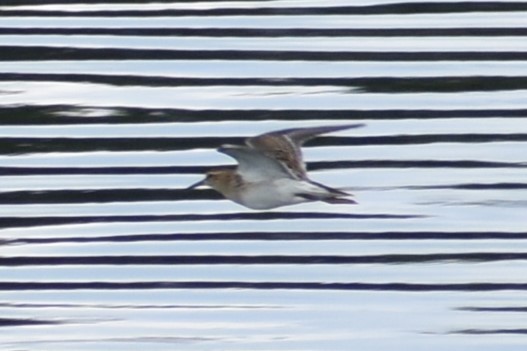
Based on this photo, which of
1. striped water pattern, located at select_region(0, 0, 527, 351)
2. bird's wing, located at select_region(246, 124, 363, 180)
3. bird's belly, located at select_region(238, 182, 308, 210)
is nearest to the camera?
bird's wing, located at select_region(246, 124, 363, 180)

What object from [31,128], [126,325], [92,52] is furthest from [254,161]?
[92,52]

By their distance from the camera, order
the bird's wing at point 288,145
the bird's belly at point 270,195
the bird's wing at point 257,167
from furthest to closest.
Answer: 1. the bird's belly at point 270,195
2. the bird's wing at point 288,145
3. the bird's wing at point 257,167

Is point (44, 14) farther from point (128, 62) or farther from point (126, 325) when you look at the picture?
point (126, 325)

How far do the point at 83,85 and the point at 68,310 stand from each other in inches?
153

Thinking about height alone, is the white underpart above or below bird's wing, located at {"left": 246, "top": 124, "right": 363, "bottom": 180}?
below

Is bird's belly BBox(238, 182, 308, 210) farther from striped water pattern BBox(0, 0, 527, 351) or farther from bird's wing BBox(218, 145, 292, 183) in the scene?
striped water pattern BBox(0, 0, 527, 351)

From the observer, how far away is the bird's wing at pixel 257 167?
14695 millimetres

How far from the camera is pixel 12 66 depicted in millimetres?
20047

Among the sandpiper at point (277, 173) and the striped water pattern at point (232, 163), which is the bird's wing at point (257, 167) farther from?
the striped water pattern at point (232, 163)

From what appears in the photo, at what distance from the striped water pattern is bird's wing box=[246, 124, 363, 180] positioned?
3.45 ft

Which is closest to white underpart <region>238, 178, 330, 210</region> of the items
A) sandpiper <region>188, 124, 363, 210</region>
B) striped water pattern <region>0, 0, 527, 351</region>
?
sandpiper <region>188, 124, 363, 210</region>

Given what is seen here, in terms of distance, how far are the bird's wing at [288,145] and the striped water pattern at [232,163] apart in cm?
105

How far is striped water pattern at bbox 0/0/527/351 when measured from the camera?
15.8 m

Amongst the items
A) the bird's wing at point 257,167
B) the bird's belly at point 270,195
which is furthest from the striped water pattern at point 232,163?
the bird's wing at point 257,167
